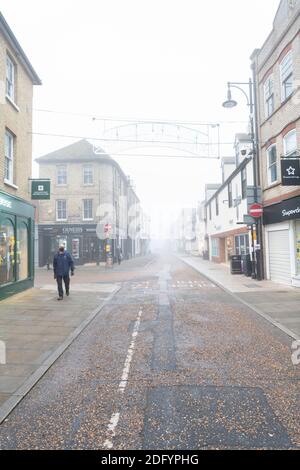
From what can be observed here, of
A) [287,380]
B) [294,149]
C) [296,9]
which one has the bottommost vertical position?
[287,380]

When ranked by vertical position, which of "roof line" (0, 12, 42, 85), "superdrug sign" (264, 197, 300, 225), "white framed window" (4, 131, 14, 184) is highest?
"roof line" (0, 12, 42, 85)

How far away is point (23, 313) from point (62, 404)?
533 cm

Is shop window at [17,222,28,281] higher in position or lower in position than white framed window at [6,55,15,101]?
lower

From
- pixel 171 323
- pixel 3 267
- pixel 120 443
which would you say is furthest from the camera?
pixel 3 267

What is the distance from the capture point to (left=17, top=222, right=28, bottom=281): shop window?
39.4 ft

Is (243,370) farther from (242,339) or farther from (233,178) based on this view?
(233,178)

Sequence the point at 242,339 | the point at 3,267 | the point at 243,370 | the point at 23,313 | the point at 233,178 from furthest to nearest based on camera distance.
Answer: the point at 233,178 < the point at 3,267 < the point at 23,313 < the point at 242,339 < the point at 243,370

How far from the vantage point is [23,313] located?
27.3 feet

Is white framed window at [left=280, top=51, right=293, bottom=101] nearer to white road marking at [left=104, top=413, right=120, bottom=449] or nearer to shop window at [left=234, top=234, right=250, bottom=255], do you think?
shop window at [left=234, top=234, right=250, bottom=255]

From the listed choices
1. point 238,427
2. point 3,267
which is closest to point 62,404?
point 238,427

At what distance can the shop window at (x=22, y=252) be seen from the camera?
39.4 ft

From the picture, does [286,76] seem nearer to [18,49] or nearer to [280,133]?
[280,133]

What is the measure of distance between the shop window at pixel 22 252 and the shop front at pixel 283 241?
36.9 ft

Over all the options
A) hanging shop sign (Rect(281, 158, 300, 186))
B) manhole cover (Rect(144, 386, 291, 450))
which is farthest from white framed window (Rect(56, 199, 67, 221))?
manhole cover (Rect(144, 386, 291, 450))
